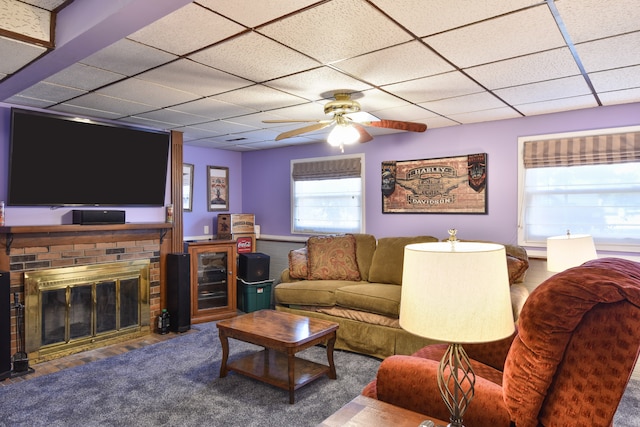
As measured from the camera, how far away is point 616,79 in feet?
9.64

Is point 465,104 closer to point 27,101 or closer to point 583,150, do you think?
point 583,150

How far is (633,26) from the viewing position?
2.10 meters

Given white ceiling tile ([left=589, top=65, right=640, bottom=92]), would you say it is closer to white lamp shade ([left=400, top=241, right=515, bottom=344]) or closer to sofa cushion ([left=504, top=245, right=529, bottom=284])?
sofa cushion ([left=504, top=245, right=529, bottom=284])

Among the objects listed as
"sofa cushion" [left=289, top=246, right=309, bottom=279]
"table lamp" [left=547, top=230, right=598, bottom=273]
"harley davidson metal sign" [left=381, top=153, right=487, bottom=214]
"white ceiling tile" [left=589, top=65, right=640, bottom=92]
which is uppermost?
"white ceiling tile" [left=589, top=65, right=640, bottom=92]

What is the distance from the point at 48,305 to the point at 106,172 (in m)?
1.36

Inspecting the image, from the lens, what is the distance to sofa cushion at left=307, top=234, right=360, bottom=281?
459 cm

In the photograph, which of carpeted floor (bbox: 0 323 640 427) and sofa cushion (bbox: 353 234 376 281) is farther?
sofa cushion (bbox: 353 234 376 281)

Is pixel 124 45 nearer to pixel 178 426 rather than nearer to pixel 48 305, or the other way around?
pixel 178 426

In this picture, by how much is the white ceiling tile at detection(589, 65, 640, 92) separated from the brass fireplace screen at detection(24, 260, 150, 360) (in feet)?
14.5

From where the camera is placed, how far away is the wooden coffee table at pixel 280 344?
2.93 meters

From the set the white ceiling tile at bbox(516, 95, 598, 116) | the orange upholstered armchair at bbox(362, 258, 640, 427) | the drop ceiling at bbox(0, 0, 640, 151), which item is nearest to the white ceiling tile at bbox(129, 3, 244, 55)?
the drop ceiling at bbox(0, 0, 640, 151)

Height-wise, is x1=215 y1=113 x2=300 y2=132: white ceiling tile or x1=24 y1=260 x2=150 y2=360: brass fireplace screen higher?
x1=215 y1=113 x2=300 y2=132: white ceiling tile

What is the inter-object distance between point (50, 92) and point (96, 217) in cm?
129

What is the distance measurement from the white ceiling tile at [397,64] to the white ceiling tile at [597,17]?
70 centimetres
